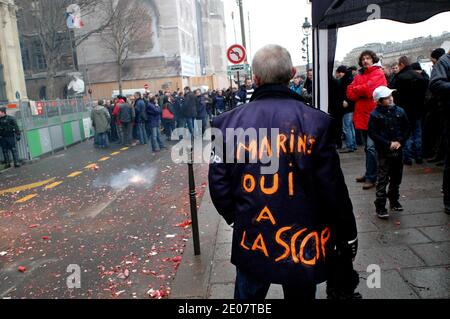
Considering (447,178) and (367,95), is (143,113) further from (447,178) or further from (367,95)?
(447,178)

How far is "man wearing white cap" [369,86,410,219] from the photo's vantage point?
17.1 feet

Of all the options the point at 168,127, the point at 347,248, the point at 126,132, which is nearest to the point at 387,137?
the point at 347,248

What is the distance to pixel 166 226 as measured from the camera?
633 centimetres

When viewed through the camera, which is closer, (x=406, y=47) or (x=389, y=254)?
(x=389, y=254)

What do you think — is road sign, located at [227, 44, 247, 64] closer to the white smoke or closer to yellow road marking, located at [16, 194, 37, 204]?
the white smoke

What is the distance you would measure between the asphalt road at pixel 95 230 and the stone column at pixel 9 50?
18.4 meters

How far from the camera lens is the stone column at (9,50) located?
26.9m

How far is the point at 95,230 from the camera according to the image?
641cm

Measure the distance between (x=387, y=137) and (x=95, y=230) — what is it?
14.1 feet

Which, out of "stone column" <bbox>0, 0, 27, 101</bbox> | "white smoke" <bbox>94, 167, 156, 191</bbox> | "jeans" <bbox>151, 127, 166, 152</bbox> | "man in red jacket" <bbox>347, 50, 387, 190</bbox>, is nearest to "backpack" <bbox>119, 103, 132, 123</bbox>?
"jeans" <bbox>151, 127, 166, 152</bbox>

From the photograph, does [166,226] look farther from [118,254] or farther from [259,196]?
[259,196]

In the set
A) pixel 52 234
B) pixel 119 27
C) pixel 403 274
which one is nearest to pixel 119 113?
pixel 52 234

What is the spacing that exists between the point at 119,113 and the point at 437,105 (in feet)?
37.1

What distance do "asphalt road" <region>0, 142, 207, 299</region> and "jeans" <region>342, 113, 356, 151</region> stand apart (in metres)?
3.49
